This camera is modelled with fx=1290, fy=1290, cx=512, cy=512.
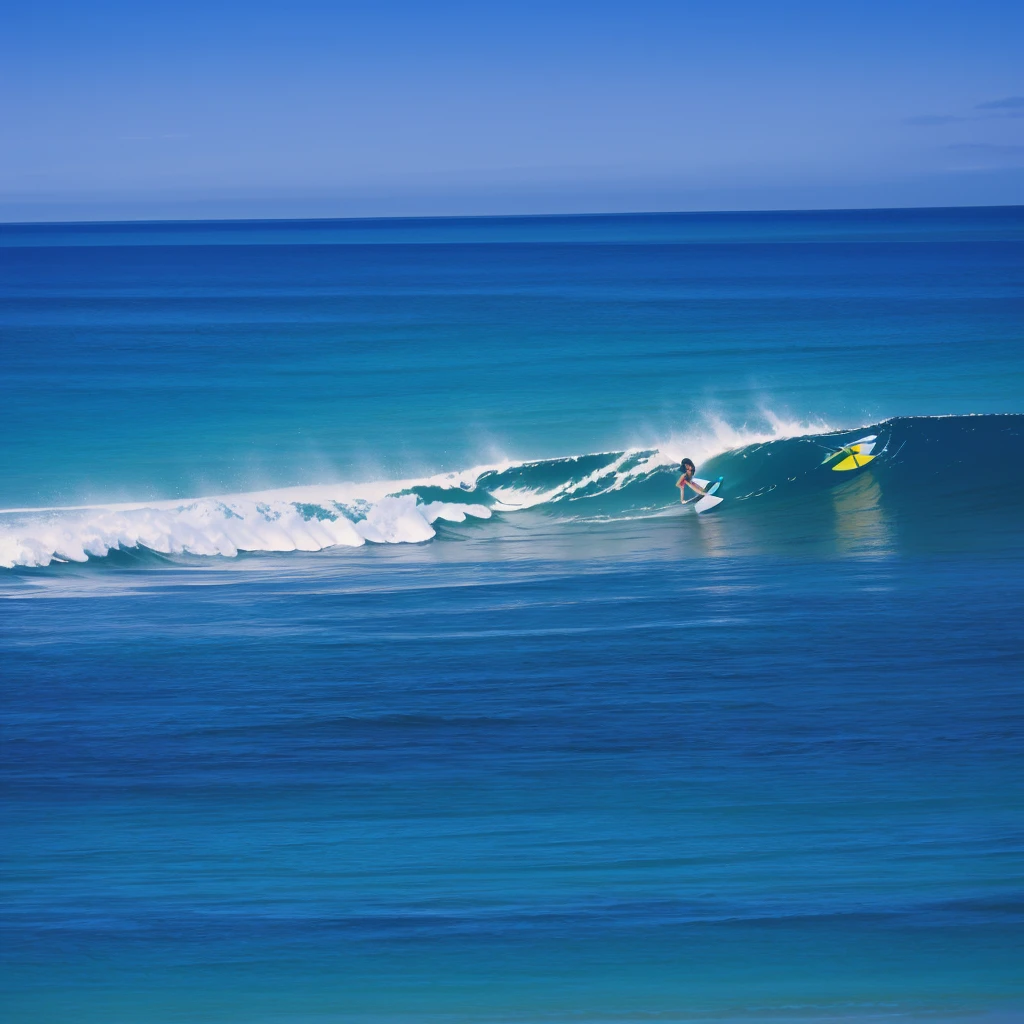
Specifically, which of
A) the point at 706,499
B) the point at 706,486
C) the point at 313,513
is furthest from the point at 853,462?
the point at 313,513

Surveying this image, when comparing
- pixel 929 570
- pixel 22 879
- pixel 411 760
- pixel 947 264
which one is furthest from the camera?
pixel 947 264

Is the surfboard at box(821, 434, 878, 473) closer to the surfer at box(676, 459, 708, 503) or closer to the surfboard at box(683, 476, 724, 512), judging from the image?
the surfboard at box(683, 476, 724, 512)

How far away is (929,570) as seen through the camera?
14.0 meters

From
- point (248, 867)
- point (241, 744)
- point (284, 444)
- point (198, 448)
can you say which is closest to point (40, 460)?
point (198, 448)

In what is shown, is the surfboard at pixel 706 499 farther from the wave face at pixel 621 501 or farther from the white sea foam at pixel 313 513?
the white sea foam at pixel 313 513

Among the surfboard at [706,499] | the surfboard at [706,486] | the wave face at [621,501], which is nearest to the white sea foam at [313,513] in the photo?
the wave face at [621,501]

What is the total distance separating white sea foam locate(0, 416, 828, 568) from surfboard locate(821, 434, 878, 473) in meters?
1.87

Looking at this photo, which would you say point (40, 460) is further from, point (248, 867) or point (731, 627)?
point (248, 867)

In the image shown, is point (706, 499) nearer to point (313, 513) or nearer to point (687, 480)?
point (687, 480)

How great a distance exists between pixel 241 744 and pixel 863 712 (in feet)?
15.3

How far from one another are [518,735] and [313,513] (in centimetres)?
915

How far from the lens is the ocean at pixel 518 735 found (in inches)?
263

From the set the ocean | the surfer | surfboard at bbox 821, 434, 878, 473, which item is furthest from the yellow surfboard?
the surfer

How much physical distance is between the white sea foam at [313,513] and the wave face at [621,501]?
3cm
